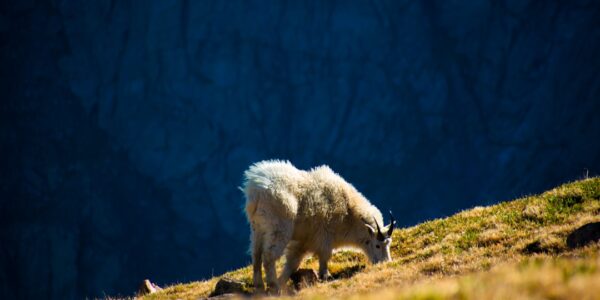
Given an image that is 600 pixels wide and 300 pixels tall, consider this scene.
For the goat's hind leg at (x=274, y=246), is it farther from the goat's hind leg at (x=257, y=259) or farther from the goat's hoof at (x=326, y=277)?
the goat's hoof at (x=326, y=277)

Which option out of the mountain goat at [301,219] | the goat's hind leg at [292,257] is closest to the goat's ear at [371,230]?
the mountain goat at [301,219]

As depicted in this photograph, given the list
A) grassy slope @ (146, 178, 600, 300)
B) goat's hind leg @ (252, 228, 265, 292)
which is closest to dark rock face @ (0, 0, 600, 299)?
grassy slope @ (146, 178, 600, 300)

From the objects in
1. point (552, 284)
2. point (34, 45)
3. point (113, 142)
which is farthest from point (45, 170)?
point (552, 284)

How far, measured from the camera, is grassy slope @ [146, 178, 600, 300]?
17.7ft

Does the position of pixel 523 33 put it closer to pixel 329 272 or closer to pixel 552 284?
pixel 329 272

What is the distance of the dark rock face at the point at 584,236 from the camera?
33.0 ft

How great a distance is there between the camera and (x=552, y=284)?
5.18 metres

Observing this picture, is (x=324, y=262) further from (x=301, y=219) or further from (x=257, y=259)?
(x=257, y=259)

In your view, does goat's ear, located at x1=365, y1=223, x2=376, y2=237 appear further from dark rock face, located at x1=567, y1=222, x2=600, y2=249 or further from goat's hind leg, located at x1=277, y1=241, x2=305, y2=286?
dark rock face, located at x1=567, y1=222, x2=600, y2=249

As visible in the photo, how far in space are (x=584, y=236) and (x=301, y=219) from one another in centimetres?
600

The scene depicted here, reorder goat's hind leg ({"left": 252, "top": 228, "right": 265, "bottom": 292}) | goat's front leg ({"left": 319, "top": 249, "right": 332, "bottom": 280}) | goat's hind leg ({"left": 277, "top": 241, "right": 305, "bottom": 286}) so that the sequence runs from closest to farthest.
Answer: goat's hind leg ({"left": 252, "top": 228, "right": 265, "bottom": 292}) < goat's hind leg ({"left": 277, "top": 241, "right": 305, "bottom": 286}) < goat's front leg ({"left": 319, "top": 249, "right": 332, "bottom": 280})

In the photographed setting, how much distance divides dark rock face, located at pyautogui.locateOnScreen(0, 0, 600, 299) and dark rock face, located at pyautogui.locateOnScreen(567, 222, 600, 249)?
5226 cm

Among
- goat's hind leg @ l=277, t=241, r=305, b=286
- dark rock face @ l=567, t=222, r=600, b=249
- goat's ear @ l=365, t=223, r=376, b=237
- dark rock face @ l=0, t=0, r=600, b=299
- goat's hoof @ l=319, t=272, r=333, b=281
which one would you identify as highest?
dark rock face @ l=0, t=0, r=600, b=299

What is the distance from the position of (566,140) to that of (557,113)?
3.25 meters
